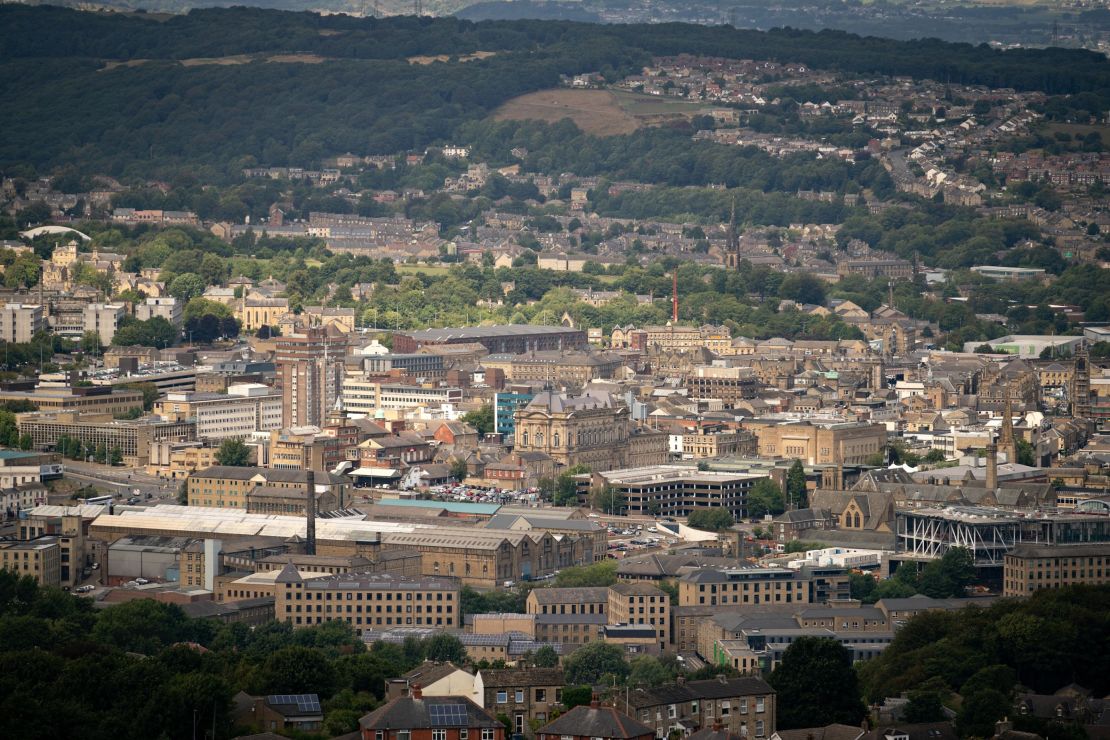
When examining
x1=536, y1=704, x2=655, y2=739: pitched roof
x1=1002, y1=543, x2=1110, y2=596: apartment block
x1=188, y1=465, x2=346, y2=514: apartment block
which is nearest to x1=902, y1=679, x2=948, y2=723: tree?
x1=536, y1=704, x2=655, y2=739: pitched roof

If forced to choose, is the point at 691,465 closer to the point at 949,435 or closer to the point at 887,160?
the point at 949,435

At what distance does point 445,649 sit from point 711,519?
16.1 meters

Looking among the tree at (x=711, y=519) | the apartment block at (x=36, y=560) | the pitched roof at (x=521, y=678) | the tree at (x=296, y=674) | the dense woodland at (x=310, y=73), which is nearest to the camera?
the pitched roof at (x=521, y=678)

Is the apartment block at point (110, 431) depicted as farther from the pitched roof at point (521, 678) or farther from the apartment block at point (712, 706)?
the apartment block at point (712, 706)

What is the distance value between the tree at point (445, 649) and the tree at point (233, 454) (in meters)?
22.2

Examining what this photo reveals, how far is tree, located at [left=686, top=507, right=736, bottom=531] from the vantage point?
2527 inches

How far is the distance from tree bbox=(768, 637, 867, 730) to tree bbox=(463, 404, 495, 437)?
105 ft

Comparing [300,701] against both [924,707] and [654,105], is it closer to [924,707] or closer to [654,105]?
[924,707]

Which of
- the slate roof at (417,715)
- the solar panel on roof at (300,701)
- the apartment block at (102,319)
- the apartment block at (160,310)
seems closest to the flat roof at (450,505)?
the solar panel on roof at (300,701)

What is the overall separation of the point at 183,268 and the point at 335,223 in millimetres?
21401

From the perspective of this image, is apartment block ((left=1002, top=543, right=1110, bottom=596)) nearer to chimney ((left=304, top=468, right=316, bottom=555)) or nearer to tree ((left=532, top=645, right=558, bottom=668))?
tree ((left=532, top=645, right=558, bottom=668))

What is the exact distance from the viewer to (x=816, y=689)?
43.9m

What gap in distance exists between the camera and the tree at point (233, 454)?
71.7 meters

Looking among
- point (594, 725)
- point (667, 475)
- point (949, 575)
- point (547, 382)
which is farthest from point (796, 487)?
point (594, 725)
